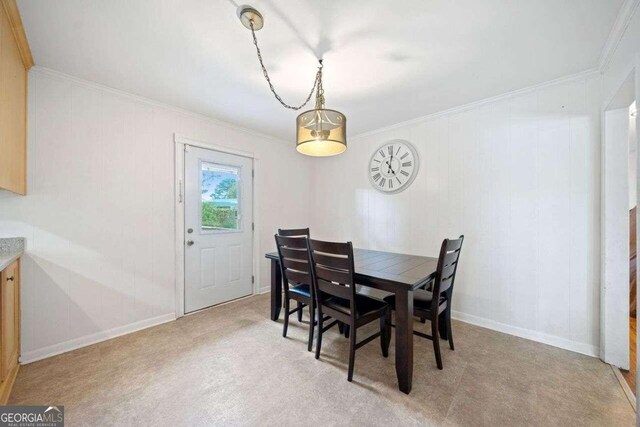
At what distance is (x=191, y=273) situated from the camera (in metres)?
2.92

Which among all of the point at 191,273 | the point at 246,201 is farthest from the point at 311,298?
the point at 246,201

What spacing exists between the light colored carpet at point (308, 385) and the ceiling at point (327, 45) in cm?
234

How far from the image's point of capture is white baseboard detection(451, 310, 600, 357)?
208cm

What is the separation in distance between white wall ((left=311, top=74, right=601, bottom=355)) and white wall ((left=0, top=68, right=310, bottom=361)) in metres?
2.77

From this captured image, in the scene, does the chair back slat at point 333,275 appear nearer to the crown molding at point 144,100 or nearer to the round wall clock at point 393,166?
the round wall clock at point 393,166

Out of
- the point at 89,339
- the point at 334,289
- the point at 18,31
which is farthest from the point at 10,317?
the point at 334,289

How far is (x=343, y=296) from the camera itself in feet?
5.89

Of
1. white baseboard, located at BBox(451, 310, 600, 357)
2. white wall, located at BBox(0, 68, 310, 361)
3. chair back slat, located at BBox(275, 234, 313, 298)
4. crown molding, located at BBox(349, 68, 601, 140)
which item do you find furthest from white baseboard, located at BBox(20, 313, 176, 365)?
crown molding, located at BBox(349, 68, 601, 140)

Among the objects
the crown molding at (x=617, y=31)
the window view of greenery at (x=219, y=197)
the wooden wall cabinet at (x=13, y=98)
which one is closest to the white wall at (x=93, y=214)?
the wooden wall cabinet at (x=13, y=98)

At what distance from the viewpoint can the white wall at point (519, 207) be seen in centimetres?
211

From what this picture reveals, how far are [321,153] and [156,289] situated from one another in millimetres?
2237

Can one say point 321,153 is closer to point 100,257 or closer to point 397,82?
point 397,82

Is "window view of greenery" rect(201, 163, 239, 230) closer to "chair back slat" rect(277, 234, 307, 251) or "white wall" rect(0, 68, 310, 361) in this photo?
"white wall" rect(0, 68, 310, 361)

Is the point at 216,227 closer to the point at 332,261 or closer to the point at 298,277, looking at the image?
the point at 298,277
